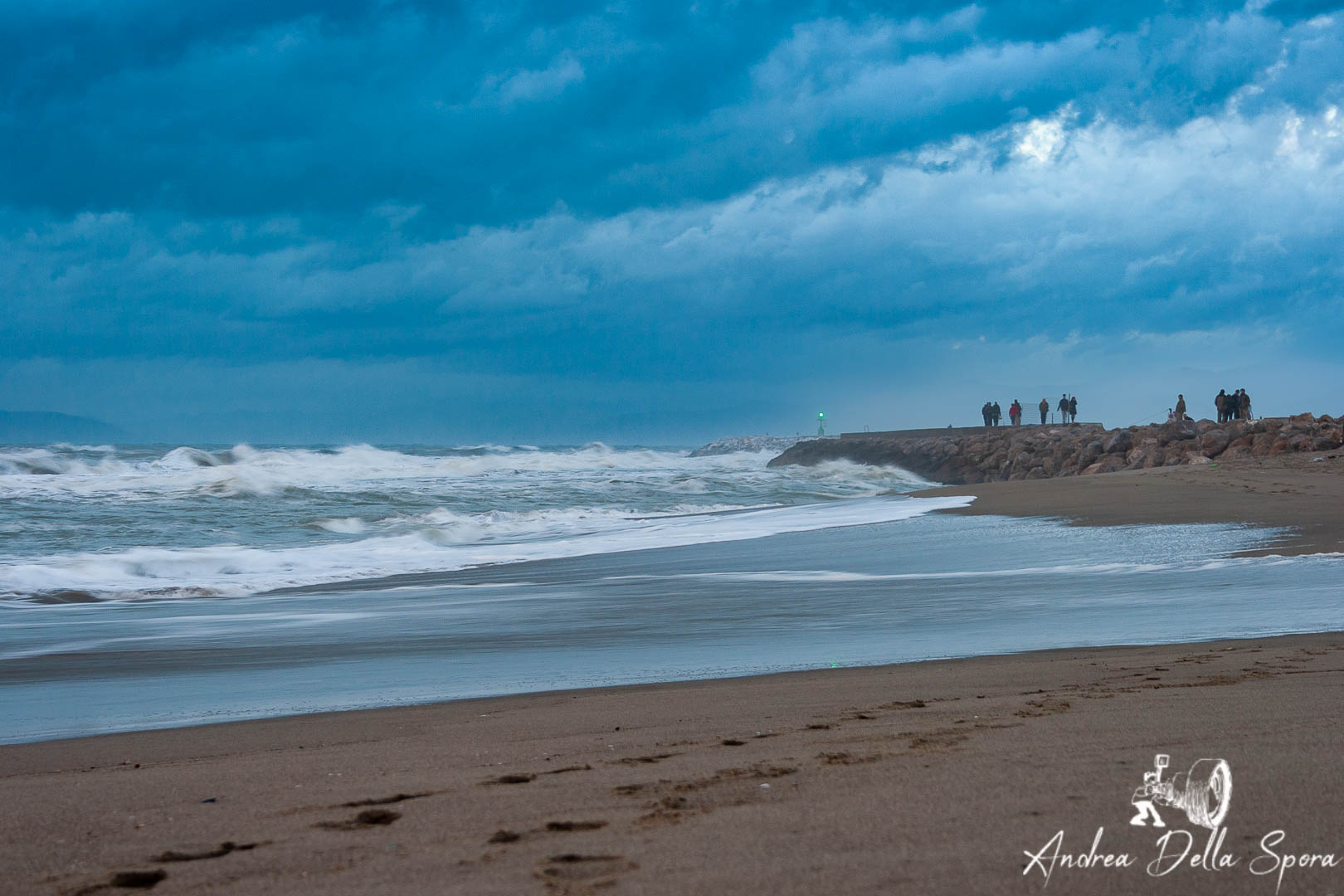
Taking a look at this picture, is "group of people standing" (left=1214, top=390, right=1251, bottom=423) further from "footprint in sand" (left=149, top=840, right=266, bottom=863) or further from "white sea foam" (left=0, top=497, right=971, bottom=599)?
"footprint in sand" (left=149, top=840, right=266, bottom=863)

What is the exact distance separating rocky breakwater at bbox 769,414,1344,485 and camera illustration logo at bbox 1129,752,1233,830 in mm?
23623

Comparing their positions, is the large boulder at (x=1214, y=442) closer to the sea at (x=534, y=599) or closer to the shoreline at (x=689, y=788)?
the sea at (x=534, y=599)

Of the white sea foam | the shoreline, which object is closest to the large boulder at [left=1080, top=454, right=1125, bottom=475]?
the white sea foam

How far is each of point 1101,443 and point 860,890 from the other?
35365 mm

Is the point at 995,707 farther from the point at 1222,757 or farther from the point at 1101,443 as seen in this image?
the point at 1101,443

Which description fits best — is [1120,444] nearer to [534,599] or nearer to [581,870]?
[534,599]

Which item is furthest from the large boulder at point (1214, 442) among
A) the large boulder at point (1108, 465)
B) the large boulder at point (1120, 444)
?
the large boulder at point (1120, 444)

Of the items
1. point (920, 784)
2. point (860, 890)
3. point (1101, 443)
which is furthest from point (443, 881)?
point (1101, 443)

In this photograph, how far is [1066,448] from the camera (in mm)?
37094

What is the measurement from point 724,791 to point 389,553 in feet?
39.1

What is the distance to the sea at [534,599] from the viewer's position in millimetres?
5746

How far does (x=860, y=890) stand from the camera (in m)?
2.02

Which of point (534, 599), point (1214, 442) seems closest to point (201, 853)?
point (534, 599)

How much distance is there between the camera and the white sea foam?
36.3ft
